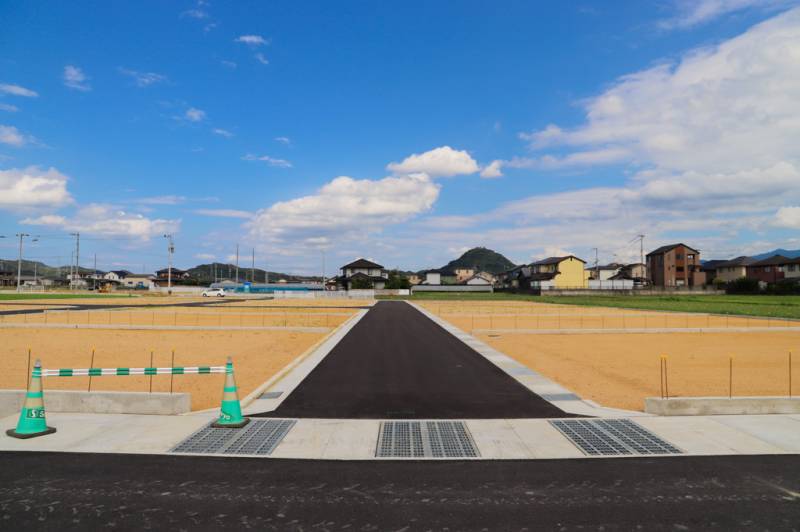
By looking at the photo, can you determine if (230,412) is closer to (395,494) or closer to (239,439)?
(239,439)

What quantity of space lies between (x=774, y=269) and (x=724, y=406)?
12137cm

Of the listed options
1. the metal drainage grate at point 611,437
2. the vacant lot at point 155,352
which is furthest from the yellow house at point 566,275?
the metal drainage grate at point 611,437

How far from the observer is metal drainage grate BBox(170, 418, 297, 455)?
7.78m

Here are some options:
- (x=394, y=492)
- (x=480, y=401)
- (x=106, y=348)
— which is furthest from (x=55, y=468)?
(x=106, y=348)

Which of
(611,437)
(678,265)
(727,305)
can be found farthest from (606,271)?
(611,437)

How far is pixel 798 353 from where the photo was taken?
20.6 metres

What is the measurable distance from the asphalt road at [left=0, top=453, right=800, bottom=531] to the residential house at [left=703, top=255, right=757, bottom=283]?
12568cm

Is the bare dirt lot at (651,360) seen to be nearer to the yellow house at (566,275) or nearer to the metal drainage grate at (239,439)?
the metal drainage grate at (239,439)

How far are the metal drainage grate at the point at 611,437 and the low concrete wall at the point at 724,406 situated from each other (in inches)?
42.4

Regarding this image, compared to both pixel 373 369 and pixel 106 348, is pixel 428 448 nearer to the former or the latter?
pixel 373 369

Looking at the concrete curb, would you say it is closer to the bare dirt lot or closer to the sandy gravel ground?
the sandy gravel ground

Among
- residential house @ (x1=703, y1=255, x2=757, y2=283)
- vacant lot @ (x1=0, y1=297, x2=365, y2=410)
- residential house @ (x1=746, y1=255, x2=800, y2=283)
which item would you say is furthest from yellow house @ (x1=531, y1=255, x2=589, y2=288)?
vacant lot @ (x1=0, y1=297, x2=365, y2=410)

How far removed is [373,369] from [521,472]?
946 centimetres

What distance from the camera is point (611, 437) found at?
338 inches
